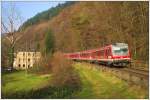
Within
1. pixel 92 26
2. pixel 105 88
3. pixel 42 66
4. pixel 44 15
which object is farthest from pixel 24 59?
pixel 105 88

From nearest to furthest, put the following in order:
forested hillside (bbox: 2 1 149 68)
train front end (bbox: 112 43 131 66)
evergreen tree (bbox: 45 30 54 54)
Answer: evergreen tree (bbox: 45 30 54 54)
forested hillside (bbox: 2 1 149 68)
train front end (bbox: 112 43 131 66)

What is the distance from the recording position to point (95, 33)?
16.0 m

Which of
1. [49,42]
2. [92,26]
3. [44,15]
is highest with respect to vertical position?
[44,15]

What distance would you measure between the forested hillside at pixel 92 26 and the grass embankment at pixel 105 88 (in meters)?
1.38

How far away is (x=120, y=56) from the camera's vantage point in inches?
820

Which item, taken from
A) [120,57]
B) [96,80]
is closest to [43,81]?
[96,80]

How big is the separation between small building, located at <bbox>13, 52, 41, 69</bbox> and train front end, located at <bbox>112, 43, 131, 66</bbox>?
402 cm

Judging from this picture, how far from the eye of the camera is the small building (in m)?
14.8

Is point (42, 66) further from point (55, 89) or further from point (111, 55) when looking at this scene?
point (111, 55)

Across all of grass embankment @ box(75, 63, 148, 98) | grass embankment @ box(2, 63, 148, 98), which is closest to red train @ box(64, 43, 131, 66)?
grass embankment @ box(75, 63, 148, 98)

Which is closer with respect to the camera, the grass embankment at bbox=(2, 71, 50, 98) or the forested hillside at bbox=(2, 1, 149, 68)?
the grass embankment at bbox=(2, 71, 50, 98)

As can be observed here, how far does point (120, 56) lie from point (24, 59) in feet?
24.4

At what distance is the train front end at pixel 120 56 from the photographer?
1811cm

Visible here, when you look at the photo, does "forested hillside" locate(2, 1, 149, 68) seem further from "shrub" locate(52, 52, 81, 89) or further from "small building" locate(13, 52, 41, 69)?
"shrub" locate(52, 52, 81, 89)
